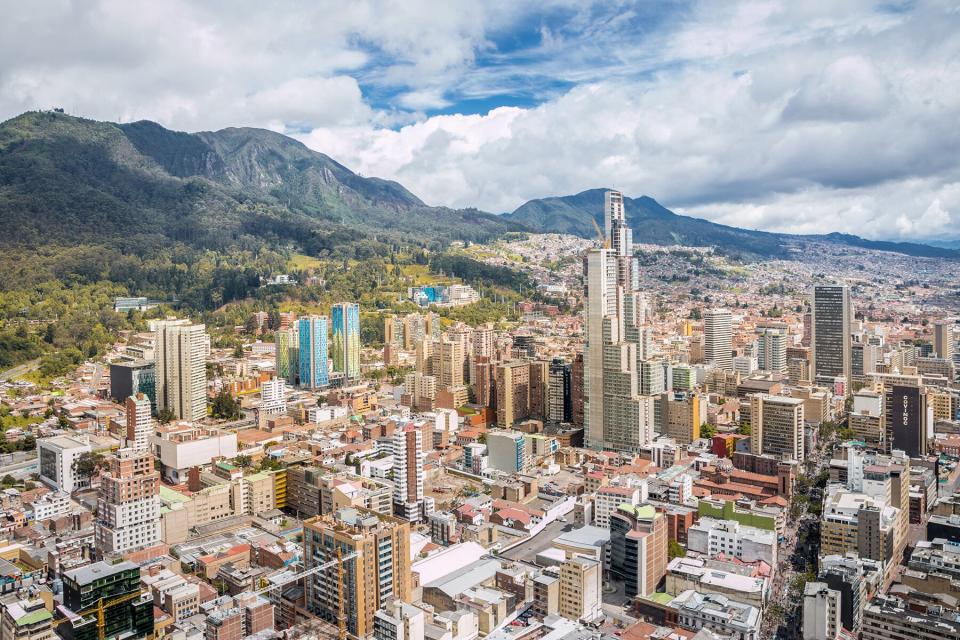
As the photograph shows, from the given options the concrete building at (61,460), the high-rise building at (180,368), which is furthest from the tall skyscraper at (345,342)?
the concrete building at (61,460)

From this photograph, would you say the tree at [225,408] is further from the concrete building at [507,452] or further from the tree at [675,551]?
the tree at [675,551]

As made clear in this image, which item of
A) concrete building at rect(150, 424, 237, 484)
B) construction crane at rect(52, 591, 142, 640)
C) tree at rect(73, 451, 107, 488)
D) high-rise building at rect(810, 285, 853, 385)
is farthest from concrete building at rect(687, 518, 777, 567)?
high-rise building at rect(810, 285, 853, 385)

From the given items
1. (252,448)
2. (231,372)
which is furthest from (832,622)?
(231,372)

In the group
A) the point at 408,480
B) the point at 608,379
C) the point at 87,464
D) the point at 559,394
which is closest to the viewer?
the point at 408,480

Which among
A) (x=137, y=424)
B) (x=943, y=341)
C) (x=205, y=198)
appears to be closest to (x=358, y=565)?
(x=137, y=424)

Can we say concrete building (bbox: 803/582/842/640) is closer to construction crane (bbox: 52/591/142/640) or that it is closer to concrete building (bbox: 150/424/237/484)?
construction crane (bbox: 52/591/142/640)

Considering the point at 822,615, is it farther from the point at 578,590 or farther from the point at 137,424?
the point at 137,424
